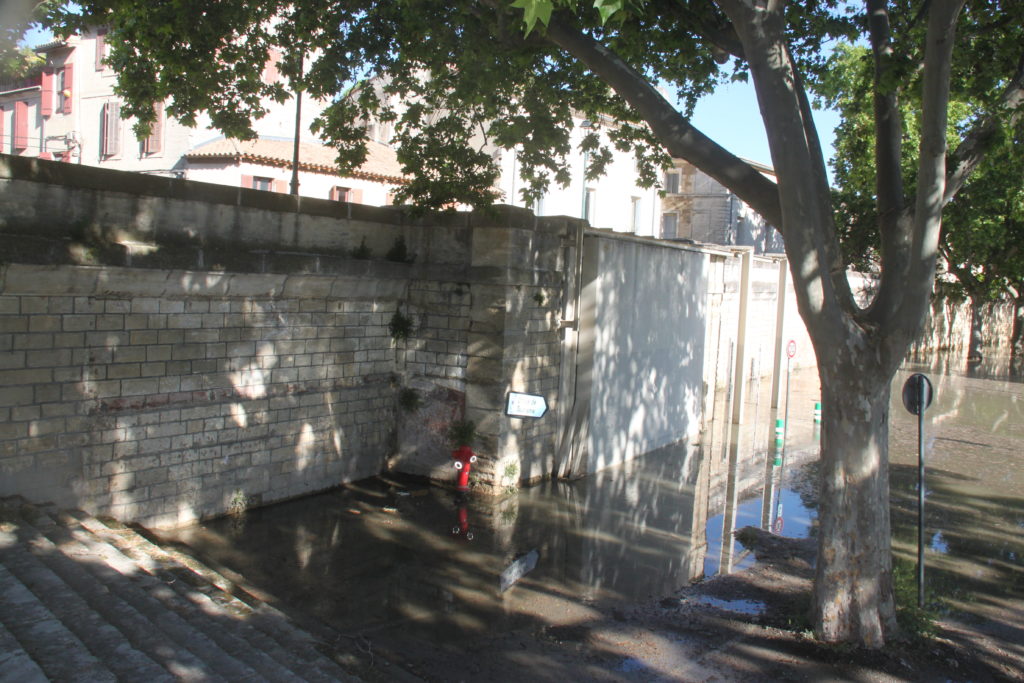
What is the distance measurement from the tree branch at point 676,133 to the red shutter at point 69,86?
85.1 feet

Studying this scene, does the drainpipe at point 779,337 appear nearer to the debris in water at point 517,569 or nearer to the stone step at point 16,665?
the debris in water at point 517,569

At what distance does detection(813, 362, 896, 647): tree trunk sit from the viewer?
20.8 ft

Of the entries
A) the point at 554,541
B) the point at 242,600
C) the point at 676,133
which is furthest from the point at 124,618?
the point at 676,133

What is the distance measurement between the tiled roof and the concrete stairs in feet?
52.3

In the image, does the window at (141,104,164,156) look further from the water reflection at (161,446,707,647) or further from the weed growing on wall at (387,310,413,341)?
the water reflection at (161,446,707,647)

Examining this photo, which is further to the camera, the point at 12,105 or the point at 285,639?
the point at 12,105

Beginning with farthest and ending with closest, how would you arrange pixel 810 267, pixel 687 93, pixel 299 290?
pixel 687 93
pixel 299 290
pixel 810 267

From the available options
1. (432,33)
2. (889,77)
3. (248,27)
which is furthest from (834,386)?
(248,27)

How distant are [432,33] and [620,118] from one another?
8.57ft

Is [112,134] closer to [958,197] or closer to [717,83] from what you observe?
[717,83]

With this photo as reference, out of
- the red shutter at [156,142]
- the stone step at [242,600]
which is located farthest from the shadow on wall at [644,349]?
the red shutter at [156,142]

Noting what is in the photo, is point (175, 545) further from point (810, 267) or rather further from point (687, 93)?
point (687, 93)

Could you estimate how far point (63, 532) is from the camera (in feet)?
22.0

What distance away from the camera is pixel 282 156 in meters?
22.9
